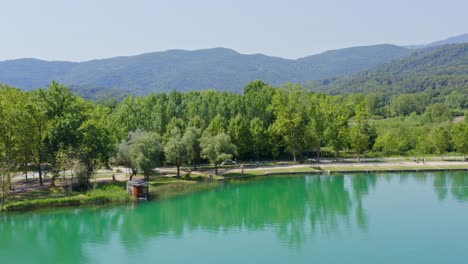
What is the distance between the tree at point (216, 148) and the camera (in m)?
52.3

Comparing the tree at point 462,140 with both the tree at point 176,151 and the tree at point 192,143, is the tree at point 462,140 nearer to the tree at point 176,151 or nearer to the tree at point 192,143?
the tree at point 192,143

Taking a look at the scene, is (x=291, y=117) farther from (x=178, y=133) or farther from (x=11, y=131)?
(x=11, y=131)

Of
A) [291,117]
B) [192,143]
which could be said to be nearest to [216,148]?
[192,143]

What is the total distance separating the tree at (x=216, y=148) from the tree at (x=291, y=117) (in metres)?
10.8

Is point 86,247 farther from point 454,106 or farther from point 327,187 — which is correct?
point 454,106

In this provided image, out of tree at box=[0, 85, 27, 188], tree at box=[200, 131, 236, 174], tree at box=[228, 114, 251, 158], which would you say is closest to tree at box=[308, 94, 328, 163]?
tree at box=[228, 114, 251, 158]

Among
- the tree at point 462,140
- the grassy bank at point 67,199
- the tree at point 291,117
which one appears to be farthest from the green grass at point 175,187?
the tree at point 462,140

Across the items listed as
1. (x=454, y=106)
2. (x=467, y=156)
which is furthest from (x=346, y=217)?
(x=454, y=106)

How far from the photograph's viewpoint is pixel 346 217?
1469 inches

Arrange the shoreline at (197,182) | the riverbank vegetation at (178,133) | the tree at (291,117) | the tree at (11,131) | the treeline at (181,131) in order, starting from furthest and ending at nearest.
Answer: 1. the tree at (291,117)
2. the treeline at (181,131)
3. the riverbank vegetation at (178,133)
4. the tree at (11,131)
5. the shoreline at (197,182)

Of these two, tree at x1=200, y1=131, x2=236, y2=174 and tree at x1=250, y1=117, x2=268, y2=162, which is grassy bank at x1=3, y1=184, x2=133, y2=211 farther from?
tree at x1=250, y1=117, x2=268, y2=162

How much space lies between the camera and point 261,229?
113 feet

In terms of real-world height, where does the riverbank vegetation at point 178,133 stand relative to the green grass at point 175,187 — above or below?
above

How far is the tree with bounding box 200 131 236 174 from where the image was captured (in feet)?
172
